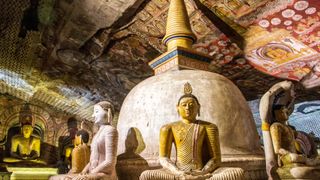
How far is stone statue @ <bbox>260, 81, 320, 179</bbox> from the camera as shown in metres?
3.21

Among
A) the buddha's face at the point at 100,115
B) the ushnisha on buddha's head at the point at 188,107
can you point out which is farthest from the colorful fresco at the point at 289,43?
the buddha's face at the point at 100,115

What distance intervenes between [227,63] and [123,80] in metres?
4.01

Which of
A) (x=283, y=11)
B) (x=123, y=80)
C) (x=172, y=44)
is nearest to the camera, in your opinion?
(x=172, y=44)

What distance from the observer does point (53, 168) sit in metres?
12.2

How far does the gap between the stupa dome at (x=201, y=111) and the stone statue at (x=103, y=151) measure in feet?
1.36

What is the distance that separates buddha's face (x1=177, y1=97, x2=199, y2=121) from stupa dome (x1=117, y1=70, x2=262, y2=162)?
0.53m

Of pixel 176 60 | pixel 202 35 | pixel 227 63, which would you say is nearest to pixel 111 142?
pixel 176 60

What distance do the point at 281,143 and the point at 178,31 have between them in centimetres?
241

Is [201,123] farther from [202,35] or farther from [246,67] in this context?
[246,67]

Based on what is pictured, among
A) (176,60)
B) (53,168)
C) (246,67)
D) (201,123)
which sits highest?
(246,67)

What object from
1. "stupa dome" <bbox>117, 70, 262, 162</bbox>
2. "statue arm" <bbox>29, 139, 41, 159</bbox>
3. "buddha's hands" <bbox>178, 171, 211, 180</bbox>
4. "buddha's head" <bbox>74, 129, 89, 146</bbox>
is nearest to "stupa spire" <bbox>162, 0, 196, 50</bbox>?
"stupa dome" <bbox>117, 70, 262, 162</bbox>

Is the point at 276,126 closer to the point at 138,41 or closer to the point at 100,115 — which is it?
the point at 100,115

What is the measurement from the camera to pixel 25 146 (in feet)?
38.7

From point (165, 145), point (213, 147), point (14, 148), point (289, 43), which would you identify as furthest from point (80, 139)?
point (14, 148)
